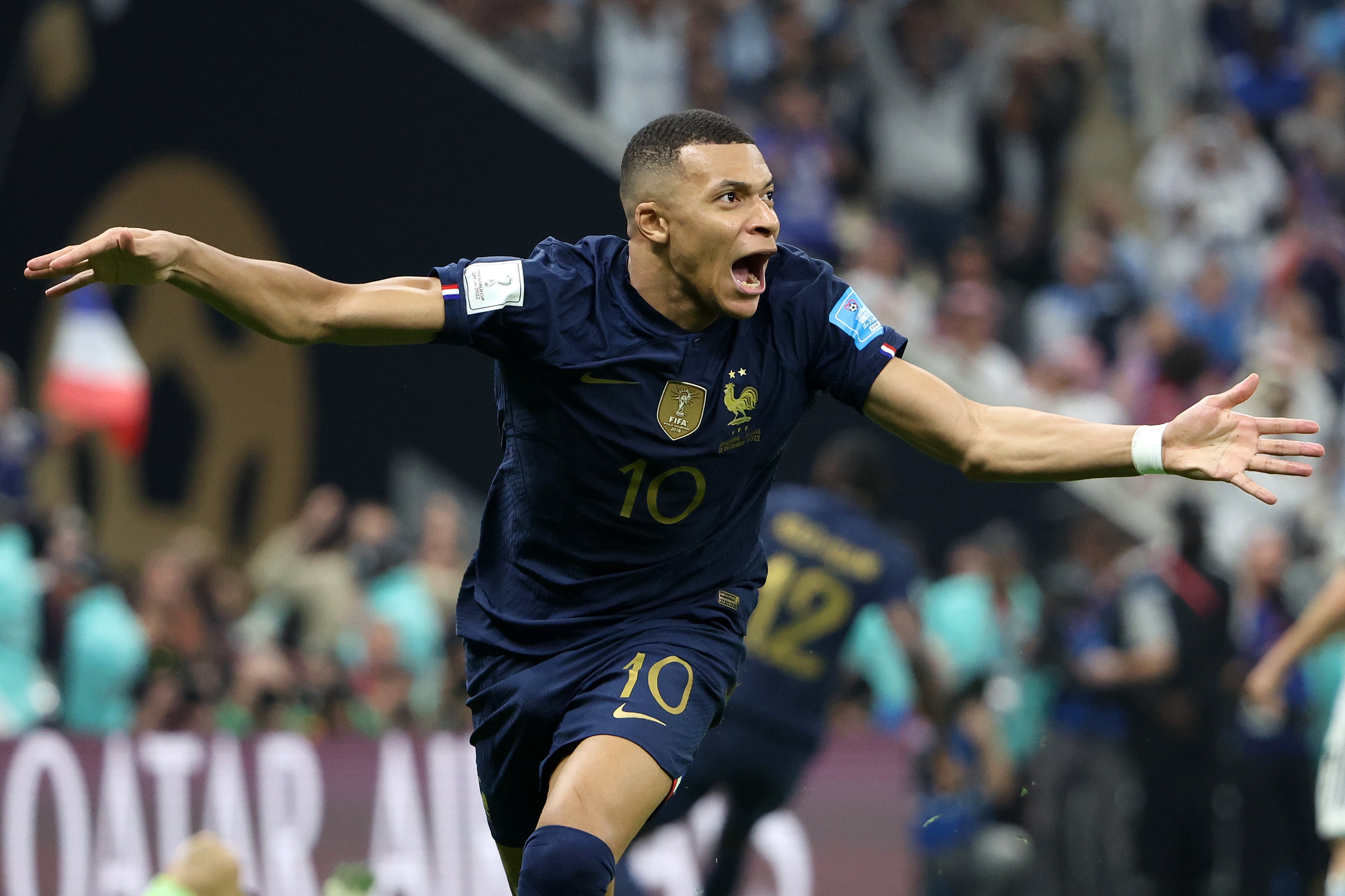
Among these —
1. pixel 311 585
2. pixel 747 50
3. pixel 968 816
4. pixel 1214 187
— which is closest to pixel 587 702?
pixel 968 816

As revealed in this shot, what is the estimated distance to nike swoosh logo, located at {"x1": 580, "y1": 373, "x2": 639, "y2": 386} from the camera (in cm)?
500

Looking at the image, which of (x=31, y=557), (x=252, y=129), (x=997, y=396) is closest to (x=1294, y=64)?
(x=997, y=396)

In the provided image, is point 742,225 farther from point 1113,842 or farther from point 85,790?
point 1113,842

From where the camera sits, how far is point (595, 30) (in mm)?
14508

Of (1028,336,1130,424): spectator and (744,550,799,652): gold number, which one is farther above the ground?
(1028,336,1130,424): spectator

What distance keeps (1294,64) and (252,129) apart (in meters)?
9.63

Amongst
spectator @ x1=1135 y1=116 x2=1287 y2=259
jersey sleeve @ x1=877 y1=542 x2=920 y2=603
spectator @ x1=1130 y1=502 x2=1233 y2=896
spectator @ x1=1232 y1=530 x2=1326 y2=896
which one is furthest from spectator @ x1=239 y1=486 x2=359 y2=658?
spectator @ x1=1135 y1=116 x2=1287 y2=259

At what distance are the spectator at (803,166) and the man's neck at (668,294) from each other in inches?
340

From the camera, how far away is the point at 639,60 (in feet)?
47.8

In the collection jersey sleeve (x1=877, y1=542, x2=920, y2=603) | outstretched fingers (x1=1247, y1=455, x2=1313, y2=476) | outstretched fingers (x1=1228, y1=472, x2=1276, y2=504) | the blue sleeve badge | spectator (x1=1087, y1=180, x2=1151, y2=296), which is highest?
spectator (x1=1087, y1=180, x2=1151, y2=296)

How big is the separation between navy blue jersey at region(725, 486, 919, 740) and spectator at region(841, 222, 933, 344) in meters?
5.04

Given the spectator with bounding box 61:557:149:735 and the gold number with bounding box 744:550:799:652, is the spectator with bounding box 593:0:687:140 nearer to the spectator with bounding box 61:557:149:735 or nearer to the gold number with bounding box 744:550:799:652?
the spectator with bounding box 61:557:149:735

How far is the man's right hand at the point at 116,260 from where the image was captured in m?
4.48

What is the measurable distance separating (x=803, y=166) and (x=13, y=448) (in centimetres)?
635
